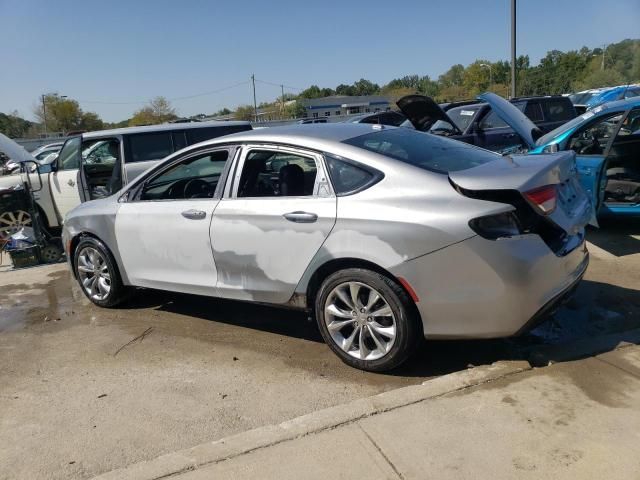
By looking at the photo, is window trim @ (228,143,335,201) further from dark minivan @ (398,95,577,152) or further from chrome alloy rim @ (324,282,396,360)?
dark minivan @ (398,95,577,152)

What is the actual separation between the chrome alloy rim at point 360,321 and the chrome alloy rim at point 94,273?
2614 millimetres

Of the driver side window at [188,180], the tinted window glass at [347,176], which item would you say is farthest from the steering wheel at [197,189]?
the tinted window glass at [347,176]

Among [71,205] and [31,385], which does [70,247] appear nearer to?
[31,385]

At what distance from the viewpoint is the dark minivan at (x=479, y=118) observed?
320 inches

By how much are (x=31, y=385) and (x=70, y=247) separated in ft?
6.48

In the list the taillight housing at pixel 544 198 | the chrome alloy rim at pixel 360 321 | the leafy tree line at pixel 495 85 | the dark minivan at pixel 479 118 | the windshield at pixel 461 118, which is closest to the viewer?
the taillight housing at pixel 544 198

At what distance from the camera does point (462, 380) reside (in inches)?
136

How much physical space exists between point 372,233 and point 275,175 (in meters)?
1.17

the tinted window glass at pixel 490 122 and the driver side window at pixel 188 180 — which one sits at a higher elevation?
the tinted window glass at pixel 490 122

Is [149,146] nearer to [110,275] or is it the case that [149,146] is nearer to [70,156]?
[70,156]

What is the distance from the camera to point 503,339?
4.21m

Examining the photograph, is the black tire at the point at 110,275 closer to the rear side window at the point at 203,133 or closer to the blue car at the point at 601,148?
the rear side window at the point at 203,133

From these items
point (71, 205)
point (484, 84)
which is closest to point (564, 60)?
point (484, 84)

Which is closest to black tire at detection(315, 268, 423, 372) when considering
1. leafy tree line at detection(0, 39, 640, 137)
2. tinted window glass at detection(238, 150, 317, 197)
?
tinted window glass at detection(238, 150, 317, 197)
